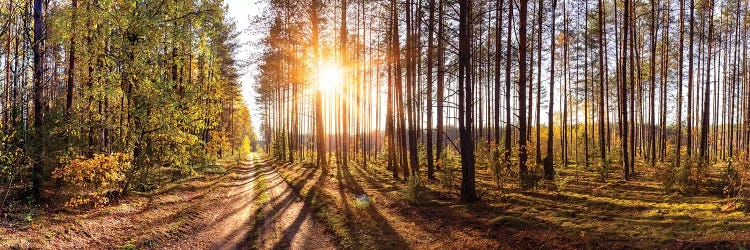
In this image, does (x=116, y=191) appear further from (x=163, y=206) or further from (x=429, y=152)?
(x=429, y=152)

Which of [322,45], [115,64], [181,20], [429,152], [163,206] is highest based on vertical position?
[322,45]

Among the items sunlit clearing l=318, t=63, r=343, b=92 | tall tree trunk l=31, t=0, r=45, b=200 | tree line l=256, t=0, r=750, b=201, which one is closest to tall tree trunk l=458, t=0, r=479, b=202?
tree line l=256, t=0, r=750, b=201

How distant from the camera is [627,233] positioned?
6465mm

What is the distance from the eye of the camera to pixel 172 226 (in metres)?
8.76

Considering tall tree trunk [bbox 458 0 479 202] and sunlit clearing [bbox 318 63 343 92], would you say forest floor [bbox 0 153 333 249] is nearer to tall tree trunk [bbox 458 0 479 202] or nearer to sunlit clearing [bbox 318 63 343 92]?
tall tree trunk [bbox 458 0 479 202]

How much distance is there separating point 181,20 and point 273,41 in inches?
396

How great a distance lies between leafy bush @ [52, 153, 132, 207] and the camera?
8.67 meters

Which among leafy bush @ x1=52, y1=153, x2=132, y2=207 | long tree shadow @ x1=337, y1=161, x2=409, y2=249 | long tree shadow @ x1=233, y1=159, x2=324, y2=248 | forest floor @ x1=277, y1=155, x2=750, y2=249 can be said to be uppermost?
leafy bush @ x1=52, y1=153, x2=132, y2=207

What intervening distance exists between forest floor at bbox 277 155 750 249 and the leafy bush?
18.1 feet

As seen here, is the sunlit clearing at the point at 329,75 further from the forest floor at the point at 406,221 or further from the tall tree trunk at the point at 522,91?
the tall tree trunk at the point at 522,91

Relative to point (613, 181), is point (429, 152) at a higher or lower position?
higher

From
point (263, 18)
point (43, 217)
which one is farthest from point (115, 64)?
point (263, 18)

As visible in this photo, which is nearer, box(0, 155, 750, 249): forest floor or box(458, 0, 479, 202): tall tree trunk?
box(0, 155, 750, 249): forest floor

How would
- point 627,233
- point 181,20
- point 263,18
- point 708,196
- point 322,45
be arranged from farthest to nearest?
point 322,45
point 263,18
point 181,20
point 708,196
point 627,233
